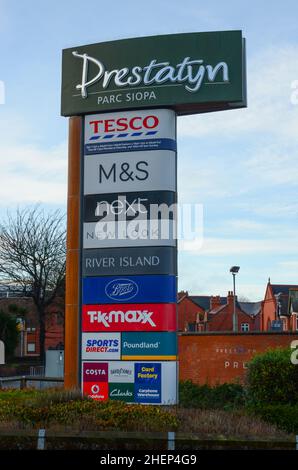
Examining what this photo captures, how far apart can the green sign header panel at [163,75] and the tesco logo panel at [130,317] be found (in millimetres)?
6010

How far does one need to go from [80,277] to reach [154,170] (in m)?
3.91

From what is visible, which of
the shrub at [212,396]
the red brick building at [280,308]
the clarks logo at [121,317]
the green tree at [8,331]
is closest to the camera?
the clarks logo at [121,317]

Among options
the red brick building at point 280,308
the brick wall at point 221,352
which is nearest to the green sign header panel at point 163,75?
the brick wall at point 221,352

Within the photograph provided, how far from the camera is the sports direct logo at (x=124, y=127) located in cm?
2027

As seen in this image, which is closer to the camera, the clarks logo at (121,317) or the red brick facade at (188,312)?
the clarks logo at (121,317)

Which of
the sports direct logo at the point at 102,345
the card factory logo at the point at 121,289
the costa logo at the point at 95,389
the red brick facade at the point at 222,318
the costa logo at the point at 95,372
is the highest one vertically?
the red brick facade at the point at 222,318

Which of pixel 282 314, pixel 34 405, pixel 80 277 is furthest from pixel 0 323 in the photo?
pixel 34 405

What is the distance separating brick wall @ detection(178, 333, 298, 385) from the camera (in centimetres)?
2731

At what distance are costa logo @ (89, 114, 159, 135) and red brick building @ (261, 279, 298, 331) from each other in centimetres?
5204

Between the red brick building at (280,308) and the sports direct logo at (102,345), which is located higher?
the red brick building at (280,308)

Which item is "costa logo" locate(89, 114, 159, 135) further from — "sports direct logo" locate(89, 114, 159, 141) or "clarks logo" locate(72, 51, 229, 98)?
"clarks logo" locate(72, 51, 229, 98)

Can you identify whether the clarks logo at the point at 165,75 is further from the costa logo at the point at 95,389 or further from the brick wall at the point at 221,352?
the brick wall at the point at 221,352

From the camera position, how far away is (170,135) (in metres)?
20.2
